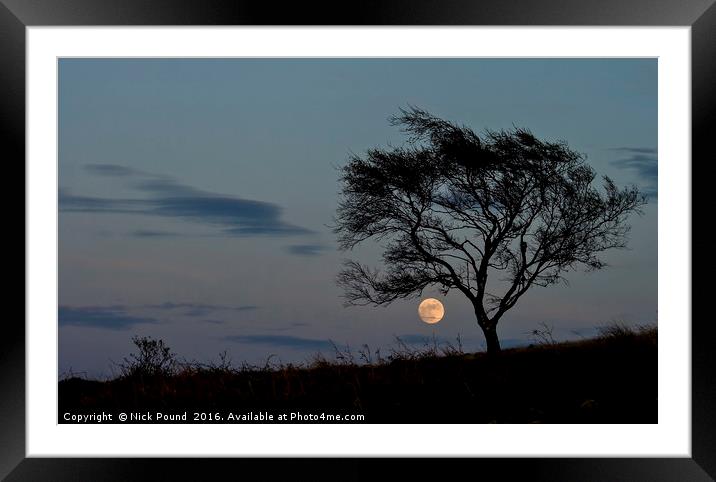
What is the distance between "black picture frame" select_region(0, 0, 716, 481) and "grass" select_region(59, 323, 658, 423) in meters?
0.78

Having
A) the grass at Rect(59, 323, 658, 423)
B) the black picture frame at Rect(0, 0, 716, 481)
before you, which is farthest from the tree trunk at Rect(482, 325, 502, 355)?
the black picture frame at Rect(0, 0, 716, 481)

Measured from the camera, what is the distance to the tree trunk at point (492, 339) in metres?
6.97

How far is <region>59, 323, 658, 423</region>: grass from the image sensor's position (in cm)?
529

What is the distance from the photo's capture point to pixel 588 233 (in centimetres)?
767

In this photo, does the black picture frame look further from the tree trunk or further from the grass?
the tree trunk

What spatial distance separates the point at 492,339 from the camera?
23.8 ft
